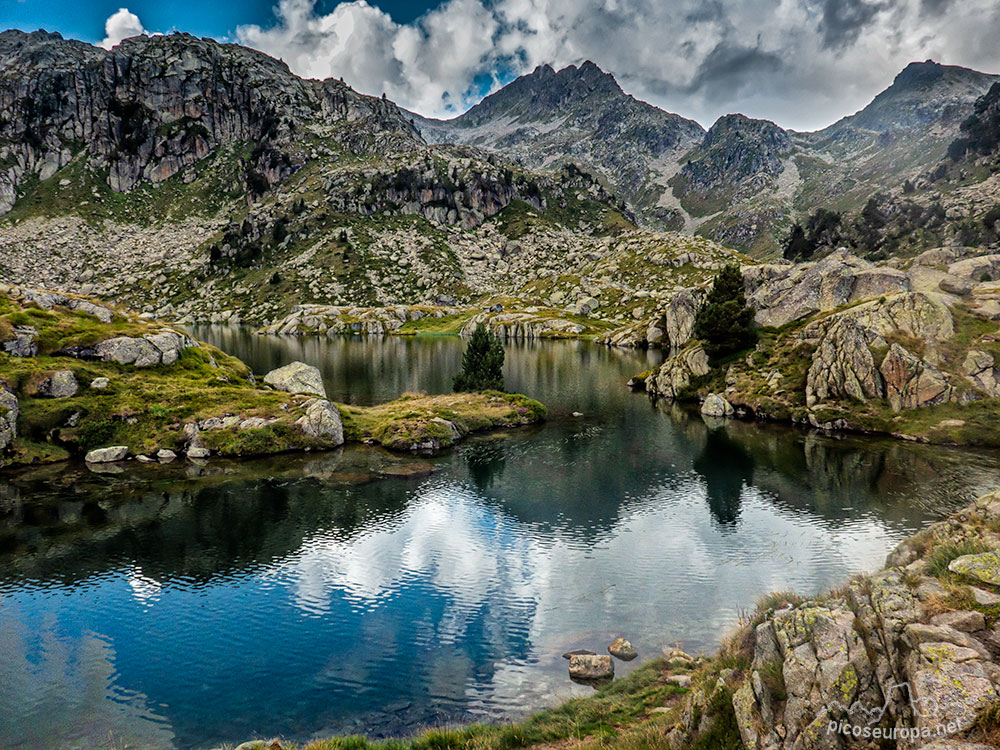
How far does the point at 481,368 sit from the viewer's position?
272 feet

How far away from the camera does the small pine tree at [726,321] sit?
282 ft

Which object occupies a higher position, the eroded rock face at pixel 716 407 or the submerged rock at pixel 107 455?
the eroded rock face at pixel 716 407

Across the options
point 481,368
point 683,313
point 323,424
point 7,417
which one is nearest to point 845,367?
point 481,368

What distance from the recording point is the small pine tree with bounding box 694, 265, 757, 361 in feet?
282

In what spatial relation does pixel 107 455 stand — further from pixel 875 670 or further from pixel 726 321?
pixel 726 321

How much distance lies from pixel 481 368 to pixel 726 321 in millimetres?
43529

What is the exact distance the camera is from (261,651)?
24500 mm

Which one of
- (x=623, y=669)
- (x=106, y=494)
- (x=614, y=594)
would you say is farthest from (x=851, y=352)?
(x=106, y=494)

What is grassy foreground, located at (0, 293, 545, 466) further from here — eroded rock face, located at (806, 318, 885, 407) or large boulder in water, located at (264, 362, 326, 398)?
eroded rock face, located at (806, 318, 885, 407)

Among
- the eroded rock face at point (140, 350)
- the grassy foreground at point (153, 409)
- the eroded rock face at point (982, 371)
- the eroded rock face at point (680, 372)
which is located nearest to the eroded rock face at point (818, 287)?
the eroded rock face at point (680, 372)

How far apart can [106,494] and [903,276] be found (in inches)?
4443

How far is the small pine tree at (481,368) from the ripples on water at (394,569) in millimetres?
22383

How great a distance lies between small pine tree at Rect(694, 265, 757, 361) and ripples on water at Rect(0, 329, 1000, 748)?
2759 cm

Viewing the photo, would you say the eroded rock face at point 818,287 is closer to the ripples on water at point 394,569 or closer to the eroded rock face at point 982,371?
the eroded rock face at point 982,371
